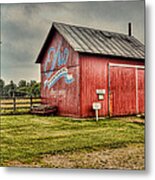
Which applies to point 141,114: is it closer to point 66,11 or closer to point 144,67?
point 144,67

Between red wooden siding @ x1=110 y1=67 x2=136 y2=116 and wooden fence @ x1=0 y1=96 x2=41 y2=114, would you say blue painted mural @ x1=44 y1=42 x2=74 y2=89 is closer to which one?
wooden fence @ x1=0 y1=96 x2=41 y2=114

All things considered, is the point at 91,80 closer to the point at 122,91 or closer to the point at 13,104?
the point at 122,91

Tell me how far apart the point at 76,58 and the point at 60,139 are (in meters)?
0.52

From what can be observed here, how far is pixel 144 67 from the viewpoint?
8.80 ft

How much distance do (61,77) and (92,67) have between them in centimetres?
22

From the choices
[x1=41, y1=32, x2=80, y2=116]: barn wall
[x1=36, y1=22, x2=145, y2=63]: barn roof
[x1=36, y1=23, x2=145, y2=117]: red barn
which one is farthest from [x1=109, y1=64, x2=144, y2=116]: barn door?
[x1=41, y1=32, x2=80, y2=116]: barn wall

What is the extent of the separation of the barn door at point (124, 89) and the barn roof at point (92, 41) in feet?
0.33

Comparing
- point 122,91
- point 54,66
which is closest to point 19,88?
point 54,66

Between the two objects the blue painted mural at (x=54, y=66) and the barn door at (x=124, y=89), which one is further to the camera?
the blue painted mural at (x=54, y=66)

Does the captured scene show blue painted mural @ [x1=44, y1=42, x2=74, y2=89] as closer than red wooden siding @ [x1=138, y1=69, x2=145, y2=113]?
No

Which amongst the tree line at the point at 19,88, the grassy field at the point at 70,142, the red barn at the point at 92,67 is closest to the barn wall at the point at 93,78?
the red barn at the point at 92,67

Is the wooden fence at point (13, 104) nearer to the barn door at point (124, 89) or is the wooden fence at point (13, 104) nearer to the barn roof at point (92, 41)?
the barn roof at point (92, 41)

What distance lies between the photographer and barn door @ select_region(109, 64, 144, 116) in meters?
2.71

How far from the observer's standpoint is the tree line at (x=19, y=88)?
284 cm
